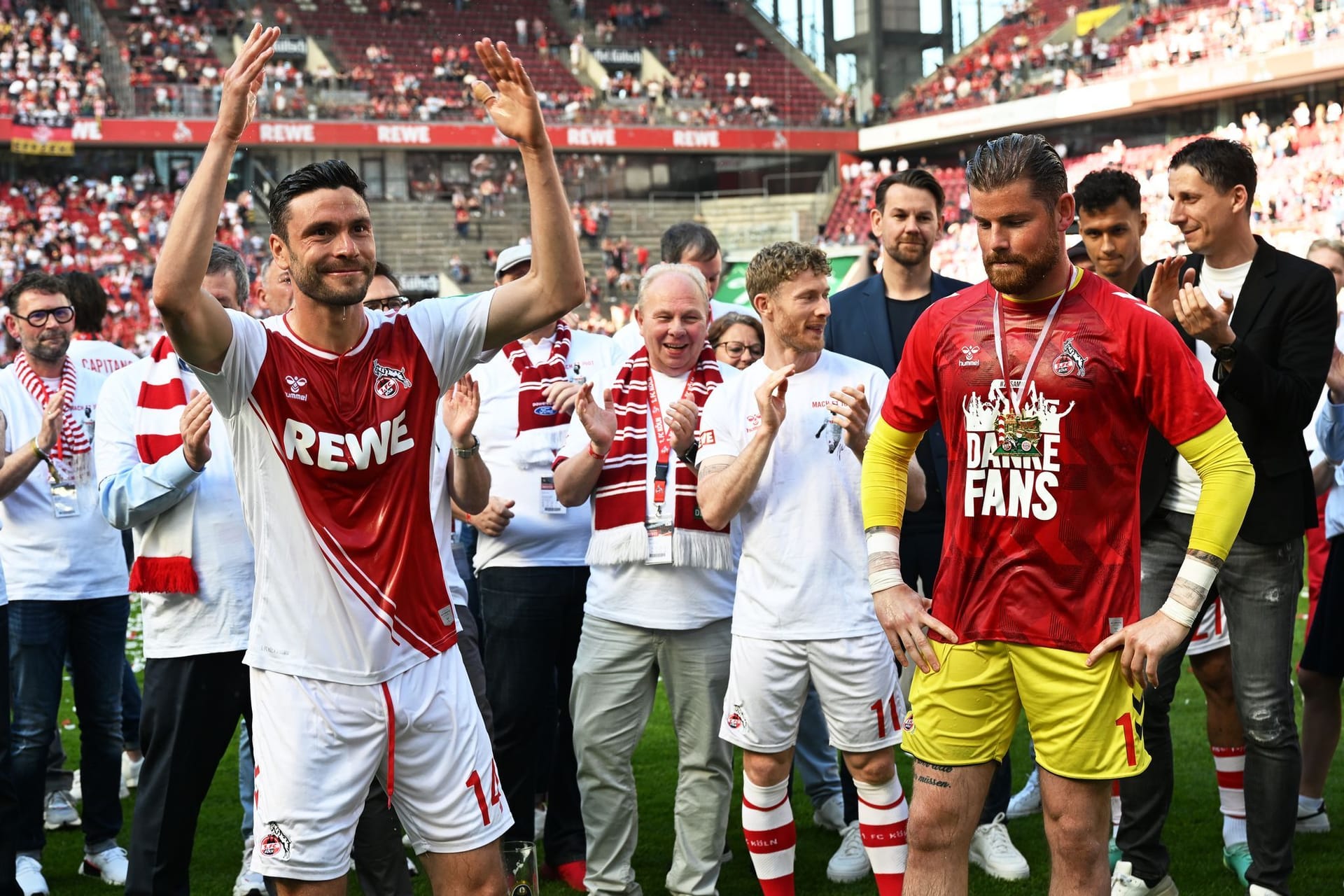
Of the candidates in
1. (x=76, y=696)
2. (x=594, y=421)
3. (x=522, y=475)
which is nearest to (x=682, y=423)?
(x=594, y=421)

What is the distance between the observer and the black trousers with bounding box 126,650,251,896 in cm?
454

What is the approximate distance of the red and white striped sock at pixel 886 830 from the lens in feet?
15.9

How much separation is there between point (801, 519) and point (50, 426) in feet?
9.15

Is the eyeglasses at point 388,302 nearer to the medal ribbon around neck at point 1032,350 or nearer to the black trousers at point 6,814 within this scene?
the black trousers at point 6,814

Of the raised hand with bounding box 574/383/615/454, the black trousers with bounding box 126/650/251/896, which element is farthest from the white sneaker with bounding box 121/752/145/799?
the raised hand with bounding box 574/383/615/454

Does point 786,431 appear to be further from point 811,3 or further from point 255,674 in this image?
point 811,3

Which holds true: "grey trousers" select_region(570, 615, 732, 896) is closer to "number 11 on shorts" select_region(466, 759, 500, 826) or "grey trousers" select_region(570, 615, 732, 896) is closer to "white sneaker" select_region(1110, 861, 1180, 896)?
A: "white sneaker" select_region(1110, 861, 1180, 896)

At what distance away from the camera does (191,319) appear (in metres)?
3.29

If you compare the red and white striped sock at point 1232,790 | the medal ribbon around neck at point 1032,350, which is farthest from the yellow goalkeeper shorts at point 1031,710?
the red and white striped sock at point 1232,790

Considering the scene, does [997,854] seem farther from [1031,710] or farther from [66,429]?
[66,429]

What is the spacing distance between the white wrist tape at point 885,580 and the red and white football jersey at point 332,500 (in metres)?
1.19

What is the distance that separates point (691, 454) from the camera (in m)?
5.13

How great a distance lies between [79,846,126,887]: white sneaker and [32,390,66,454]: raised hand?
175 cm

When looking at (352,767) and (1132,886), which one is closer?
(352,767)
